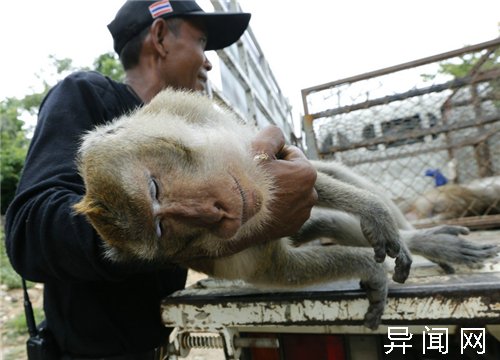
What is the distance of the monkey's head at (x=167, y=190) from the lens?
117 cm

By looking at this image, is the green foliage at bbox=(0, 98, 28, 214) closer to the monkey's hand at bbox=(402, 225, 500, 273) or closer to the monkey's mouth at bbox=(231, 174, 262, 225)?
the monkey's hand at bbox=(402, 225, 500, 273)

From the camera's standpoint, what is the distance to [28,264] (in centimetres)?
149

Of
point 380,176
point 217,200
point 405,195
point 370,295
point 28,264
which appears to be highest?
point 217,200

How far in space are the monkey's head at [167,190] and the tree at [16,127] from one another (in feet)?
30.2

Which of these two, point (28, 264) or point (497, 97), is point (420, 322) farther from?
point (497, 97)

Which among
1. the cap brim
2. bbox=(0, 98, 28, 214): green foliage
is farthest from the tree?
the cap brim

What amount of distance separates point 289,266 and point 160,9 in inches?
60.7

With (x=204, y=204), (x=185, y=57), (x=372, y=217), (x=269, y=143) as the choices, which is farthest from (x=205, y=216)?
(x=185, y=57)

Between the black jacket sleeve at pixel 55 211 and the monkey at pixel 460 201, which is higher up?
the black jacket sleeve at pixel 55 211

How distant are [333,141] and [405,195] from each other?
97cm

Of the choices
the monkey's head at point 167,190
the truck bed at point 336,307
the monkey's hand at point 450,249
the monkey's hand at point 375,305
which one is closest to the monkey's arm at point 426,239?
the monkey's hand at point 450,249

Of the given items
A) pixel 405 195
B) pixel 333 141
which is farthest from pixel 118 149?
pixel 405 195

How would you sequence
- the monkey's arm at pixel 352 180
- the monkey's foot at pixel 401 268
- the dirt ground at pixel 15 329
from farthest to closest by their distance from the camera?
the dirt ground at pixel 15 329
the monkey's arm at pixel 352 180
the monkey's foot at pixel 401 268

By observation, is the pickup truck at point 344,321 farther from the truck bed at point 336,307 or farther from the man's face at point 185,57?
the man's face at point 185,57
